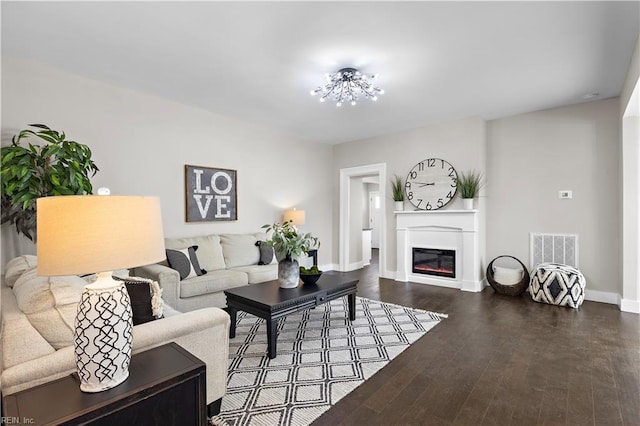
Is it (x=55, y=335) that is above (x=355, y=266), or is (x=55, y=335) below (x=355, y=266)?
above

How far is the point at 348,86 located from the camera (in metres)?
3.49

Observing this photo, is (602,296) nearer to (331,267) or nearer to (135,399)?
(331,267)

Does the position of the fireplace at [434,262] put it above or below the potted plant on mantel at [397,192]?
below

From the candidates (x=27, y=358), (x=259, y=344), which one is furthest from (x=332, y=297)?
(x=27, y=358)

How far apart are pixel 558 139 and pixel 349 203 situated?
11.9 feet

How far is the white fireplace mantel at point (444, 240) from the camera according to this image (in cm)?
475

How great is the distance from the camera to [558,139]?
14.6 ft

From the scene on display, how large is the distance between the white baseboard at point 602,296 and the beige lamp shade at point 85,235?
17.7 feet

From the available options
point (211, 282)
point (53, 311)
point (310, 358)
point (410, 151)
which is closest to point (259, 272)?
point (211, 282)

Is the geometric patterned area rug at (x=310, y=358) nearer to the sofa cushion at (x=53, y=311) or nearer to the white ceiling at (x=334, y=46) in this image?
the sofa cushion at (x=53, y=311)

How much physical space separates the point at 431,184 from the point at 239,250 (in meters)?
3.30

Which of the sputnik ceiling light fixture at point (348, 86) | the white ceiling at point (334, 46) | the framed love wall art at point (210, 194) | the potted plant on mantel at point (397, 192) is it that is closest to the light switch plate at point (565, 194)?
the white ceiling at point (334, 46)

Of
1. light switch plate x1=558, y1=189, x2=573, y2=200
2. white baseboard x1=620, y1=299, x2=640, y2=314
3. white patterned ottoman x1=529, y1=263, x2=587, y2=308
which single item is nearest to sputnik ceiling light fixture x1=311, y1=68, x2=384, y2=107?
light switch plate x1=558, y1=189, x2=573, y2=200

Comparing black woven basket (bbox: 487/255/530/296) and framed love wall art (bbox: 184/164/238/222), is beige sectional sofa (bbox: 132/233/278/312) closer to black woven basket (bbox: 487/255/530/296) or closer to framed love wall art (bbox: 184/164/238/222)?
framed love wall art (bbox: 184/164/238/222)
